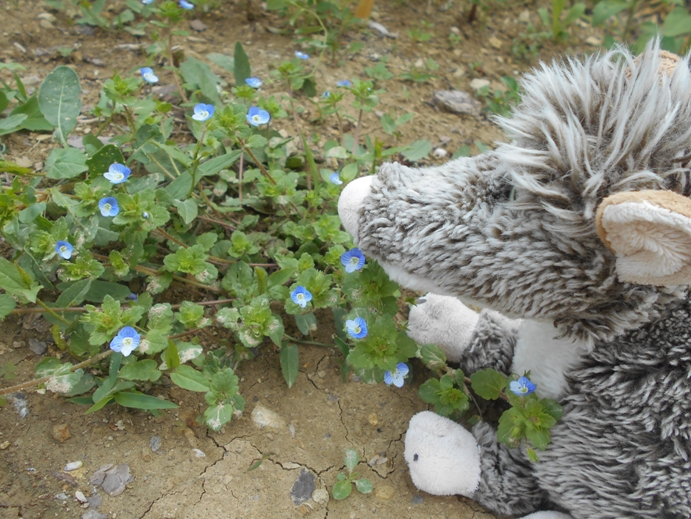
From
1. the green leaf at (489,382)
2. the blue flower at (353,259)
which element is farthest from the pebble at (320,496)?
the blue flower at (353,259)

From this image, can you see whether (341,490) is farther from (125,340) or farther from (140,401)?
(125,340)

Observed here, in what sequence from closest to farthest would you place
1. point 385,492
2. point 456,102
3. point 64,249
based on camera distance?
point 64,249
point 385,492
point 456,102

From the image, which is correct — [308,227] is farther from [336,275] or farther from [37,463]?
[37,463]

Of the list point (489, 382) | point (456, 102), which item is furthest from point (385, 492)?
point (456, 102)

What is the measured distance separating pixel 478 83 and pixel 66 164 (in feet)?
9.74

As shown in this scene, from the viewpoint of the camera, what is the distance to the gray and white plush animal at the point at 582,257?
1.52 m

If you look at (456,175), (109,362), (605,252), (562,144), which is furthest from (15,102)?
(605,252)

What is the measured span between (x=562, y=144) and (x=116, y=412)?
181 centimetres

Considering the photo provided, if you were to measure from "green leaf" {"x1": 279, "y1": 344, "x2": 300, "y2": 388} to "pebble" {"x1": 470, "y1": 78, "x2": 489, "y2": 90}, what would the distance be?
2686mm

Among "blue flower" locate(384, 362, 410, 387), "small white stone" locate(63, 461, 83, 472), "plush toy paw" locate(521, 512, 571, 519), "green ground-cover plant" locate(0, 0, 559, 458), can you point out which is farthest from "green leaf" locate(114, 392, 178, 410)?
"plush toy paw" locate(521, 512, 571, 519)

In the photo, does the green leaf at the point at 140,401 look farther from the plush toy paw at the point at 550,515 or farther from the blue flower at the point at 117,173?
the plush toy paw at the point at 550,515

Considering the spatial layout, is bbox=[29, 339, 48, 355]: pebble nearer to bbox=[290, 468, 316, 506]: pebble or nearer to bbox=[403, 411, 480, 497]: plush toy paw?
bbox=[290, 468, 316, 506]: pebble

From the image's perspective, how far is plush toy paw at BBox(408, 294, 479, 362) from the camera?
230 centimetres

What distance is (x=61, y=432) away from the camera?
6.48ft
